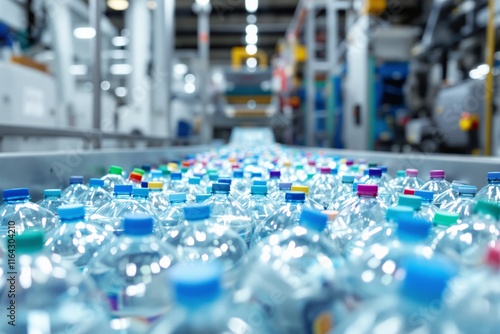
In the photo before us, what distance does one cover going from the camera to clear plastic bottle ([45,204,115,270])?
89 cm

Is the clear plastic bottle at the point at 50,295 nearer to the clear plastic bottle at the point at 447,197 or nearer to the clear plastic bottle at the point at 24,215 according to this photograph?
the clear plastic bottle at the point at 24,215

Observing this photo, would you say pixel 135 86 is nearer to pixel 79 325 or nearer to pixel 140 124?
pixel 140 124

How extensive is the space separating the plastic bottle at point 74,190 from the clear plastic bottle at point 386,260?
1.18 metres

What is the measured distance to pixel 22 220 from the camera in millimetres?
1123

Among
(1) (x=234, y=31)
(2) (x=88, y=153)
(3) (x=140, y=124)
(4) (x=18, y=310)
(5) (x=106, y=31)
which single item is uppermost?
(1) (x=234, y=31)

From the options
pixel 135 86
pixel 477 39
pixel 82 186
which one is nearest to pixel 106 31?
pixel 135 86

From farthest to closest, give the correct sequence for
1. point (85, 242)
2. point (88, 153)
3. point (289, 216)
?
point (88, 153) < point (289, 216) < point (85, 242)

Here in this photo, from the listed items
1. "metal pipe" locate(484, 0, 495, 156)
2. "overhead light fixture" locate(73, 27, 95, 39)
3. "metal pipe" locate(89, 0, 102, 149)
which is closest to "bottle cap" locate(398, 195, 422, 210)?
"metal pipe" locate(89, 0, 102, 149)

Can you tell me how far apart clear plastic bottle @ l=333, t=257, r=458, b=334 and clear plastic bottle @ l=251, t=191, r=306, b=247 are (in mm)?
638

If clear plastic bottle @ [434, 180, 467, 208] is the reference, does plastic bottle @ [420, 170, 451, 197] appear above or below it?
above

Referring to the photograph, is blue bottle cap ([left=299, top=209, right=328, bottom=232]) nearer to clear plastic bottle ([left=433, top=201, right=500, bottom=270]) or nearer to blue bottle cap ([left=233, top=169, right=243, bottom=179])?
clear plastic bottle ([left=433, top=201, right=500, bottom=270])

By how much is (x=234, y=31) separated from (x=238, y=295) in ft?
59.9

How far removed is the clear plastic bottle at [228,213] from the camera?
1157 mm

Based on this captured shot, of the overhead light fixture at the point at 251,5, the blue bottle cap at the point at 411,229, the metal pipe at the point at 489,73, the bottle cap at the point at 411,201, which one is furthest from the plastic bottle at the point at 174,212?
the overhead light fixture at the point at 251,5
